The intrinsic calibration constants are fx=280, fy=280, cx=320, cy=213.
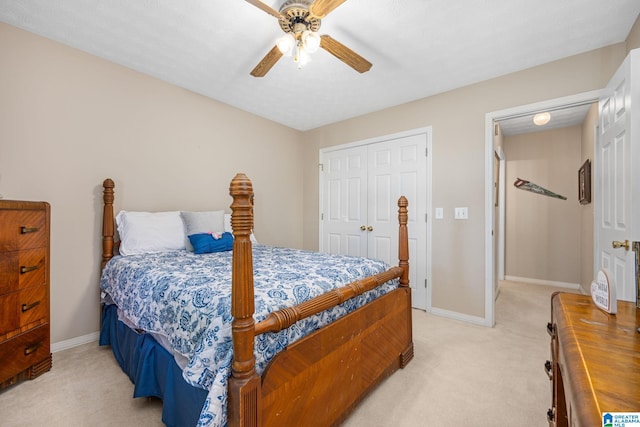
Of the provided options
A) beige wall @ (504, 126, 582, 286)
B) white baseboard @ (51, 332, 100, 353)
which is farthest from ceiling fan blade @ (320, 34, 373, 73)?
beige wall @ (504, 126, 582, 286)

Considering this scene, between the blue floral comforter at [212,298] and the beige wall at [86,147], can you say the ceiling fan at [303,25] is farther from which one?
the beige wall at [86,147]

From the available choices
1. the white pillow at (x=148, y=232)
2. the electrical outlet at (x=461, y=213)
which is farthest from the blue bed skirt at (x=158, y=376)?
the electrical outlet at (x=461, y=213)

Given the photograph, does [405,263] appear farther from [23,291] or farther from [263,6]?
[23,291]

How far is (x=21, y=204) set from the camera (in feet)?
5.81

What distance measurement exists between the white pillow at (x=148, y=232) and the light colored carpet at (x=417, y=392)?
876 mm

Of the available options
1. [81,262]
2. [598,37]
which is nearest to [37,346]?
[81,262]

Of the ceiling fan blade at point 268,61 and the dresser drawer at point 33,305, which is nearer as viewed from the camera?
the dresser drawer at point 33,305

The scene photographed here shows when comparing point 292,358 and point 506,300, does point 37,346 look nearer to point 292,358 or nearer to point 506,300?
point 292,358

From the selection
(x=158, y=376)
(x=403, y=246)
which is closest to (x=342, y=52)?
(x=403, y=246)

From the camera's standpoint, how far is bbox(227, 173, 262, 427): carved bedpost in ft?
3.15

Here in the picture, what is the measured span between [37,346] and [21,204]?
96 cm

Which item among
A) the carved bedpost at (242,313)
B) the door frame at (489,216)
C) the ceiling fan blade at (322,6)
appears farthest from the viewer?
the door frame at (489,216)

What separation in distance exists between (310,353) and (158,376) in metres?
0.93

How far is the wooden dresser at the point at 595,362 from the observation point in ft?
1.56
